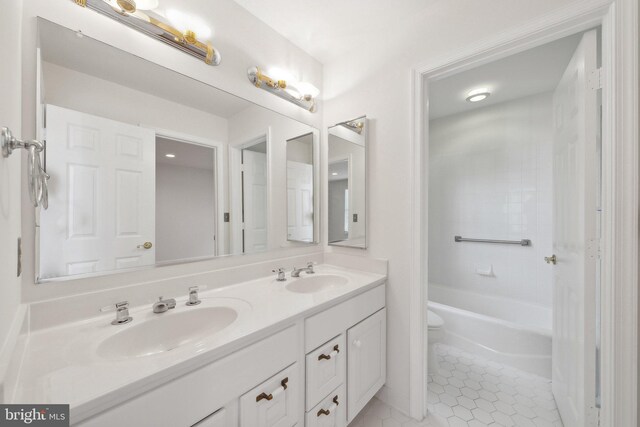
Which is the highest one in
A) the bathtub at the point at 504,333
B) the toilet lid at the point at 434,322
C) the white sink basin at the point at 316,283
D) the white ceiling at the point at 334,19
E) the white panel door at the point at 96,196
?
the white ceiling at the point at 334,19

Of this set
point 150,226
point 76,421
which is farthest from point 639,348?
point 150,226

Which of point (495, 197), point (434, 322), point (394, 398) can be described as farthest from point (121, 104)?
point (495, 197)

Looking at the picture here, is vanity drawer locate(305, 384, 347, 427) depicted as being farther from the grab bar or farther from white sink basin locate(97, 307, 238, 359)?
the grab bar

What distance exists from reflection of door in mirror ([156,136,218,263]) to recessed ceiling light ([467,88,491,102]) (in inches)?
92.5

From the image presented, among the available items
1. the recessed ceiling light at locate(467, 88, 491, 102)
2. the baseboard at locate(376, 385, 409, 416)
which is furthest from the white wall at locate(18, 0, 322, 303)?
the recessed ceiling light at locate(467, 88, 491, 102)

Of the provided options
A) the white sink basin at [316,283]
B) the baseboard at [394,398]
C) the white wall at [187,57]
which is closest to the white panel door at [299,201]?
the white wall at [187,57]

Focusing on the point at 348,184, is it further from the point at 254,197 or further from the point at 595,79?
the point at 595,79

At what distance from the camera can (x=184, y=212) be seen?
3.79 feet

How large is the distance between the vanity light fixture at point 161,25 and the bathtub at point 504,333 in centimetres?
247

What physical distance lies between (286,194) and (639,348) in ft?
5.69

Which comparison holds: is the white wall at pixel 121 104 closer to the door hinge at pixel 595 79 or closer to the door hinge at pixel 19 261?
the door hinge at pixel 19 261

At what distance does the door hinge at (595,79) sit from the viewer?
1.00 m

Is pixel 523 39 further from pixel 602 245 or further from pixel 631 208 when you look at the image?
pixel 602 245

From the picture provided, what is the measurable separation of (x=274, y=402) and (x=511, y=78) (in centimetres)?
275
